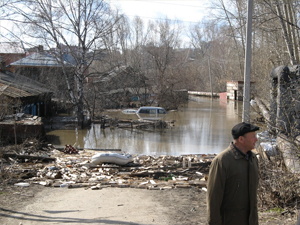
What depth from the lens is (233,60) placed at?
240 feet

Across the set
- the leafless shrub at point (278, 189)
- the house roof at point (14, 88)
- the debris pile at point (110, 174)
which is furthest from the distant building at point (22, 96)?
the leafless shrub at point (278, 189)

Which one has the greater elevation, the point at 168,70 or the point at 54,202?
the point at 168,70

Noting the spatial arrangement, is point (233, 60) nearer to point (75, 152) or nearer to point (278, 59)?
point (278, 59)

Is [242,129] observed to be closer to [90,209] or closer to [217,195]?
[217,195]

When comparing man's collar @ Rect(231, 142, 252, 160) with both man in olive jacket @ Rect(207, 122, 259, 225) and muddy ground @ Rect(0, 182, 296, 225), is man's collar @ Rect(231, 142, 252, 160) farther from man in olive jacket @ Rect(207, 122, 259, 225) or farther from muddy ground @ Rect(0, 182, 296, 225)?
muddy ground @ Rect(0, 182, 296, 225)

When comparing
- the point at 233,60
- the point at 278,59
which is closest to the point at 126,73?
the point at 278,59

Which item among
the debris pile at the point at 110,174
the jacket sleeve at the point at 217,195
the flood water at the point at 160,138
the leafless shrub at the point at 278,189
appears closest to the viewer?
the jacket sleeve at the point at 217,195

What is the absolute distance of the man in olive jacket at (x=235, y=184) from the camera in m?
3.83

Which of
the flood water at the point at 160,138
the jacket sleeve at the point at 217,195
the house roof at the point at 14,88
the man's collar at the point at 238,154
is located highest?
the house roof at the point at 14,88

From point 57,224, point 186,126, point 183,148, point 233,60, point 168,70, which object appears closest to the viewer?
point 57,224

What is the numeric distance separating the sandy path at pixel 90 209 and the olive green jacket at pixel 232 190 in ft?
9.25

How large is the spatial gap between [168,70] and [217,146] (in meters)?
35.8

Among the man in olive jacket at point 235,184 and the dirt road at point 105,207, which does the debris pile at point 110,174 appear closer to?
the dirt road at point 105,207

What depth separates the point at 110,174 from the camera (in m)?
12.5
